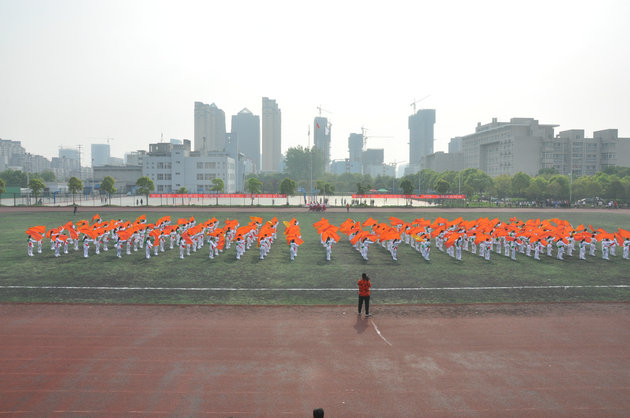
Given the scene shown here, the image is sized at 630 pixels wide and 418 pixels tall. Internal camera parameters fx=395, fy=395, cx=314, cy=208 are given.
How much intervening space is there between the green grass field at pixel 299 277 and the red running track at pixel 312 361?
146 cm

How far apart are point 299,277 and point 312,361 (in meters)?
8.54

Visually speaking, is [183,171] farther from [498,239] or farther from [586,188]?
[586,188]

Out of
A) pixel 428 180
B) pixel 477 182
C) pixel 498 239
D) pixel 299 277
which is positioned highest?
pixel 428 180

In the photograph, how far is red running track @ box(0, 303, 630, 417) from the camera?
25.7 ft

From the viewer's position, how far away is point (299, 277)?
1814cm

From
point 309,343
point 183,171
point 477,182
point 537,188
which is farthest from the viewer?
point 183,171

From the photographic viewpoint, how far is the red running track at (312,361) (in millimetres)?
7840

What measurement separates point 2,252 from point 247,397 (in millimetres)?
23262

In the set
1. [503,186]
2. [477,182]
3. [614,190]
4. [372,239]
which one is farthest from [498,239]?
[477,182]

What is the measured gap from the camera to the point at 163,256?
23219 mm

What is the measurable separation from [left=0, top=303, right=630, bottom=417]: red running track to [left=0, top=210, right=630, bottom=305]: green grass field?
1.46 metres

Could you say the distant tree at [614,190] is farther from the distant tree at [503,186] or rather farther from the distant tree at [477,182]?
the distant tree at [477,182]

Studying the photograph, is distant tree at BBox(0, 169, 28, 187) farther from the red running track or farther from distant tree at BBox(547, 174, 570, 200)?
distant tree at BBox(547, 174, 570, 200)

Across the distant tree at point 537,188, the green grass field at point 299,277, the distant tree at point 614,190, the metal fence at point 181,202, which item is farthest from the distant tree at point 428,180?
the green grass field at point 299,277
